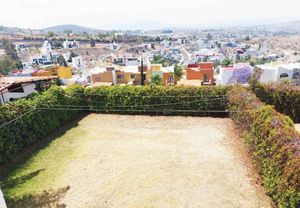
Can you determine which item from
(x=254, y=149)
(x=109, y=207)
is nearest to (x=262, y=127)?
(x=254, y=149)

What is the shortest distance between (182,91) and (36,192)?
1100 centimetres

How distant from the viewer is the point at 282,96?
17172 mm

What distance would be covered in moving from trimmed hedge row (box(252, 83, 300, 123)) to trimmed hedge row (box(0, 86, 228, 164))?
237cm

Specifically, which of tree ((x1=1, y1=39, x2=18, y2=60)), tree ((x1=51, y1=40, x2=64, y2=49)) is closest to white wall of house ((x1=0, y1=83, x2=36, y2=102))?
tree ((x1=1, y1=39, x2=18, y2=60))

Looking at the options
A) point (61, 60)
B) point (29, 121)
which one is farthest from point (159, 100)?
point (61, 60)

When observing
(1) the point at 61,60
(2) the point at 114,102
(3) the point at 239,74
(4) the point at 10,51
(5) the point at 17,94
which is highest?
(5) the point at 17,94

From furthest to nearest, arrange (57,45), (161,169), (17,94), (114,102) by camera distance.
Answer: (57,45)
(114,102)
(17,94)
(161,169)

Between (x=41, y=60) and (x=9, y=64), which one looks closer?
(x=9, y=64)

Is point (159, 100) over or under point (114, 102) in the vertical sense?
over

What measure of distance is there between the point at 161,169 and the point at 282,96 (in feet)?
35.2

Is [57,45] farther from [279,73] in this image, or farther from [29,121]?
[29,121]

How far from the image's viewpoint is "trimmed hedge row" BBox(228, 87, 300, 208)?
7.29m

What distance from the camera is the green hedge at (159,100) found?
1761 cm

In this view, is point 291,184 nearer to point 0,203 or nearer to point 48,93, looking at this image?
point 0,203
